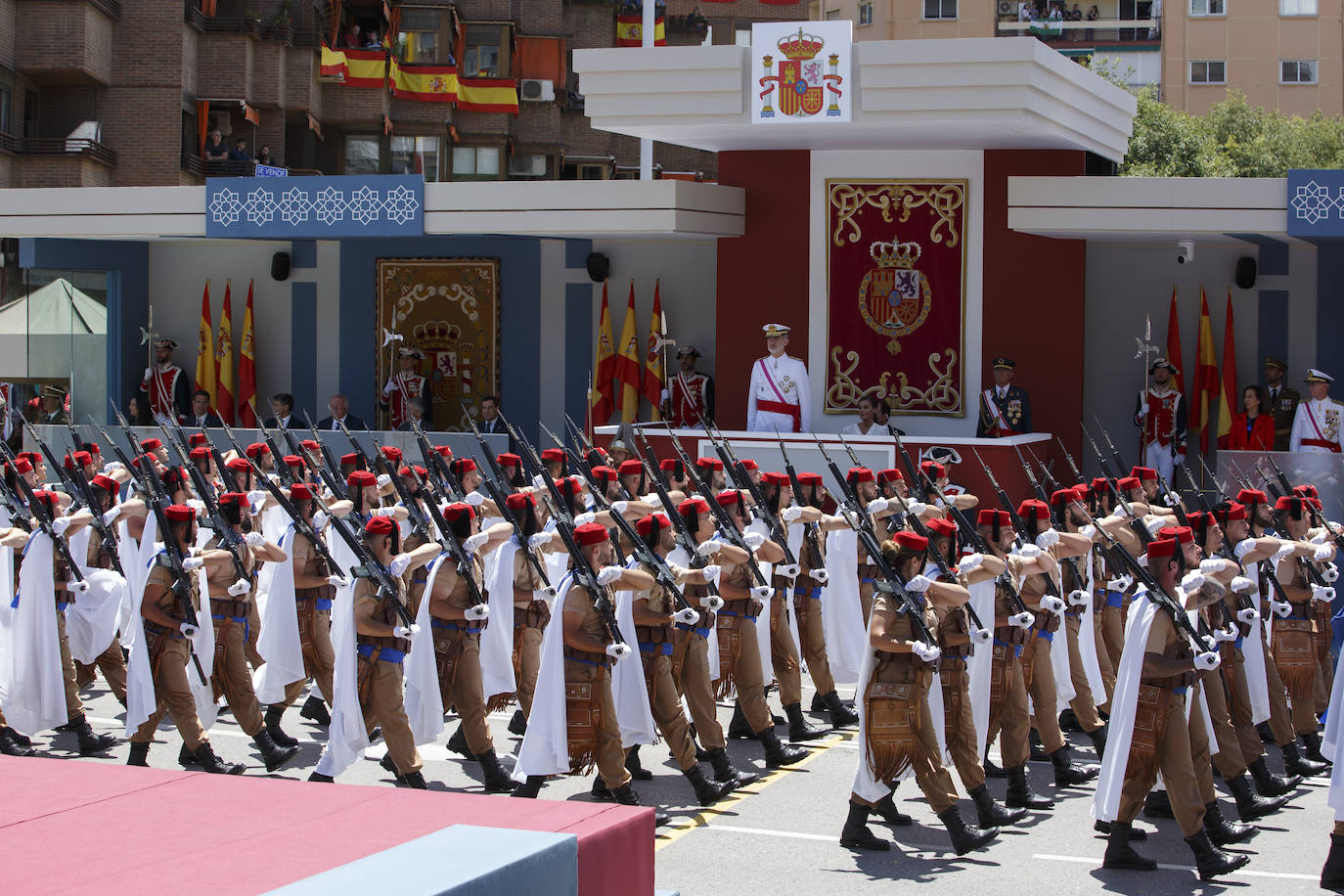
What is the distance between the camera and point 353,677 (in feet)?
30.4

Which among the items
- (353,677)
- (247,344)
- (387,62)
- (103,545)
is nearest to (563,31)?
(387,62)

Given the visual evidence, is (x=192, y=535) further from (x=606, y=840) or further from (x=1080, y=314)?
(x=1080, y=314)

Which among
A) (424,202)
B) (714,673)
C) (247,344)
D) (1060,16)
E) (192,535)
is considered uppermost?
(1060,16)

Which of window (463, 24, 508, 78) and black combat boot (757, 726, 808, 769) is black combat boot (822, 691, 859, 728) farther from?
window (463, 24, 508, 78)

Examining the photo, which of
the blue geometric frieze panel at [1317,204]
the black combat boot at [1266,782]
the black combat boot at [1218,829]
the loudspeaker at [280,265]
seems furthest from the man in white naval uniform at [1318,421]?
the loudspeaker at [280,265]

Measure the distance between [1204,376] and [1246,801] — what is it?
9973mm

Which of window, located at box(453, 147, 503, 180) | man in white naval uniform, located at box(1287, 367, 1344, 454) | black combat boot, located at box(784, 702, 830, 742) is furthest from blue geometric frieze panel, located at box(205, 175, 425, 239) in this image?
window, located at box(453, 147, 503, 180)

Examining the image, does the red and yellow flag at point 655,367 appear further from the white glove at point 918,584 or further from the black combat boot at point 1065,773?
the white glove at point 918,584

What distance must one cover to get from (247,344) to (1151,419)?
10530mm

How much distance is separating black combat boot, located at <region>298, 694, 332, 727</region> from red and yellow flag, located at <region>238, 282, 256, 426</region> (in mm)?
9771

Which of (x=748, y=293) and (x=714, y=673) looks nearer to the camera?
(x=714, y=673)

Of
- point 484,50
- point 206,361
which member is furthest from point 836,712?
point 484,50

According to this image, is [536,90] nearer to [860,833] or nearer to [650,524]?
[650,524]

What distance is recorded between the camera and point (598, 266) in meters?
19.9
